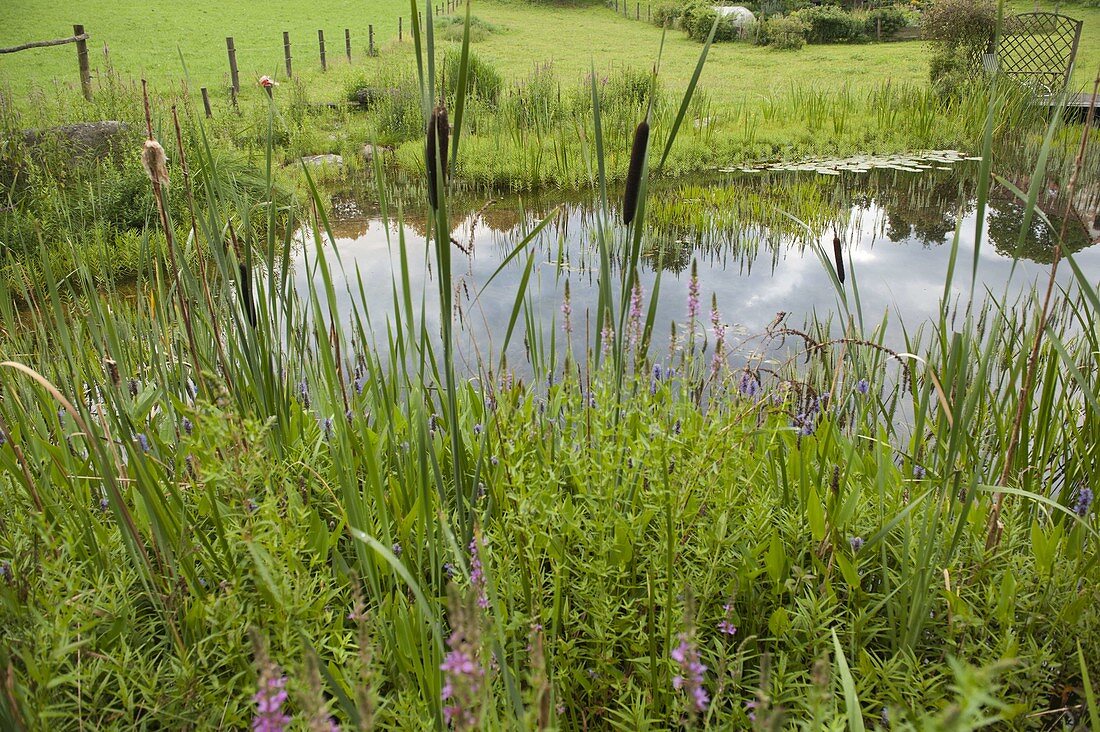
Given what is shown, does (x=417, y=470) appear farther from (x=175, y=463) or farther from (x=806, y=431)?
(x=806, y=431)

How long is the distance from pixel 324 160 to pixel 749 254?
5.89 m

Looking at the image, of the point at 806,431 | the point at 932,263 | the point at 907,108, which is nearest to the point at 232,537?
the point at 806,431

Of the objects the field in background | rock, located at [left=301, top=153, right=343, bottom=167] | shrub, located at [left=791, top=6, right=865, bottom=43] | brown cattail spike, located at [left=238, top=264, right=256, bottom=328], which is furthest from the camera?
shrub, located at [left=791, top=6, right=865, bottom=43]

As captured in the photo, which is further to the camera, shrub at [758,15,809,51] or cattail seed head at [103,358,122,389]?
shrub at [758,15,809,51]

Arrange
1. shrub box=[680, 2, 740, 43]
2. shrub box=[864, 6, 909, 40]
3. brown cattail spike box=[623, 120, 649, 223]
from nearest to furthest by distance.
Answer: brown cattail spike box=[623, 120, 649, 223]
shrub box=[680, 2, 740, 43]
shrub box=[864, 6, 909, 40]

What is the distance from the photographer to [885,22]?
79.9ft

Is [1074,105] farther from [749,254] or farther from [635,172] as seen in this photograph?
[635,172]

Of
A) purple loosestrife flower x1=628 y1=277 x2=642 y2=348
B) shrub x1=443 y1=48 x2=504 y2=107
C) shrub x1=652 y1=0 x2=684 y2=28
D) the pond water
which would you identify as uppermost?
shrub x1=652 y1=0 x2=684 y2=28

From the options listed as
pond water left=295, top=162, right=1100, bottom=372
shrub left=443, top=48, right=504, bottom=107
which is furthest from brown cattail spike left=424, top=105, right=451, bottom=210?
shrub left=443, top=48, right=504, bottom=107

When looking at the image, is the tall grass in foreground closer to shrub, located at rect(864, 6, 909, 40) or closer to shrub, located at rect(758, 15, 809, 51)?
shrub, located at rect(758, 15, 809, 51)

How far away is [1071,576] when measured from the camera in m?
1.50

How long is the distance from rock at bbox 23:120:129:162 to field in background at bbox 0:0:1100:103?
722cm

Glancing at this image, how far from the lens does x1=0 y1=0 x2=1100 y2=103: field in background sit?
15.3 m

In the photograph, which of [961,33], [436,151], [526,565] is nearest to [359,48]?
[961,33]
